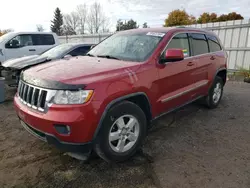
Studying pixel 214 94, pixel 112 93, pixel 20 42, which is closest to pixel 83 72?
pixel 112 93

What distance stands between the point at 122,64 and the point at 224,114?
3045 millimetres

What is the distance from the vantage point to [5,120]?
161 inches

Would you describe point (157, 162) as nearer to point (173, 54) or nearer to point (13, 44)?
point (173, 54)

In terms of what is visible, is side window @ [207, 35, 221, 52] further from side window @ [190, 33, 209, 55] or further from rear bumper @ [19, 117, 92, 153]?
rear bumper @ [19, 117, 92, 153]

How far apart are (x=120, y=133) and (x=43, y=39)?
26.2 feet

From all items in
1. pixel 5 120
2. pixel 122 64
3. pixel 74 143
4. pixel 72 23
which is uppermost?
pixel 72 23

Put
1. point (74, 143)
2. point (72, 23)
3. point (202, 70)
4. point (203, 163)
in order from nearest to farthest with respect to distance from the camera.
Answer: point (74, 143) → point (203, 163) → point (202, 70) → point (72, 23)

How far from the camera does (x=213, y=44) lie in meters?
4.57

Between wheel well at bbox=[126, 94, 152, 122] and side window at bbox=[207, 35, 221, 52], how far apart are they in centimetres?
252

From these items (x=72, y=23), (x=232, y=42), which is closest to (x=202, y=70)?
(x=232, y=42)

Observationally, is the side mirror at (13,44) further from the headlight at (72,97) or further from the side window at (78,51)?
the headlight at (72,97)

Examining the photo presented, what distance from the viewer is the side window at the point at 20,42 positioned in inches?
316

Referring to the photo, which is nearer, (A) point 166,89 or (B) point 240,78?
(A) point 166,89

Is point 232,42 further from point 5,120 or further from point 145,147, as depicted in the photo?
point 5,120
